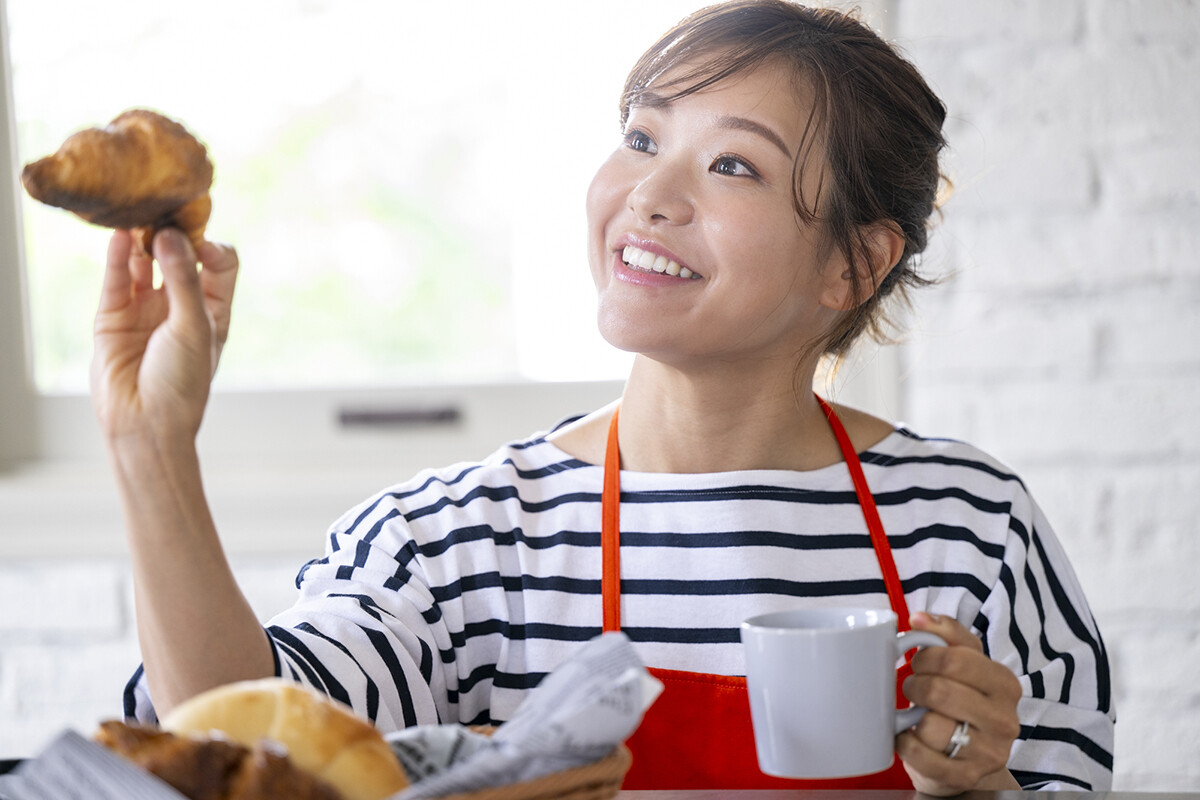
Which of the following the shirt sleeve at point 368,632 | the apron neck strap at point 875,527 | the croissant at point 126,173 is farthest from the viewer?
the apron neck strap at point 875,527

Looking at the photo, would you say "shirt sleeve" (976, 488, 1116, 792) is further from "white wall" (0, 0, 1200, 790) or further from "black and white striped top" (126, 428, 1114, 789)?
"white wall" (0, 0, 1200, 790)

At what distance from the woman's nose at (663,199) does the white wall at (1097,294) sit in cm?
49

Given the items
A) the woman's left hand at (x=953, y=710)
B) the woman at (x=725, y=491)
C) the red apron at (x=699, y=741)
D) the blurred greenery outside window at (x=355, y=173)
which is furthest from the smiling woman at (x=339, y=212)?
the woman's left hand at (x=953, y=710)

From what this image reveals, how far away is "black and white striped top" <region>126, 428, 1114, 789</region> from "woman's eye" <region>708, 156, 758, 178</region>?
10.6 inches

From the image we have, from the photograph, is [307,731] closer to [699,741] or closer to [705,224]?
[699,741]

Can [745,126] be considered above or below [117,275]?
above

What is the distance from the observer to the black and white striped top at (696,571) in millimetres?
1000

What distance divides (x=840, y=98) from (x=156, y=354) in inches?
26.6

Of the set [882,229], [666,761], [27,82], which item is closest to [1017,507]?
[882,229]

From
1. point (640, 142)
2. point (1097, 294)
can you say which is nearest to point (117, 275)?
point (640, 142)

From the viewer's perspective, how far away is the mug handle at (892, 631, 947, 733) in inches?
28.3

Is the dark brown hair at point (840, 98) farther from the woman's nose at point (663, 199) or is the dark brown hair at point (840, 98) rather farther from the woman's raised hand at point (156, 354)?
the woman's raised hand at point (156, 354)

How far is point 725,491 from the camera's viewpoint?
3.55 feet

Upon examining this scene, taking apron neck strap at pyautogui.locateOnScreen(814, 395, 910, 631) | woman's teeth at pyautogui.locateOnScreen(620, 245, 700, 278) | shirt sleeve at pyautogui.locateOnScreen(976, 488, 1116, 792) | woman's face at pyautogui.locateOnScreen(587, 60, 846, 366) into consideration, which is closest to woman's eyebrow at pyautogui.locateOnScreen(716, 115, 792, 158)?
woman's face at pyautogui.locateOnScreen(587, 60, 846, 366)
